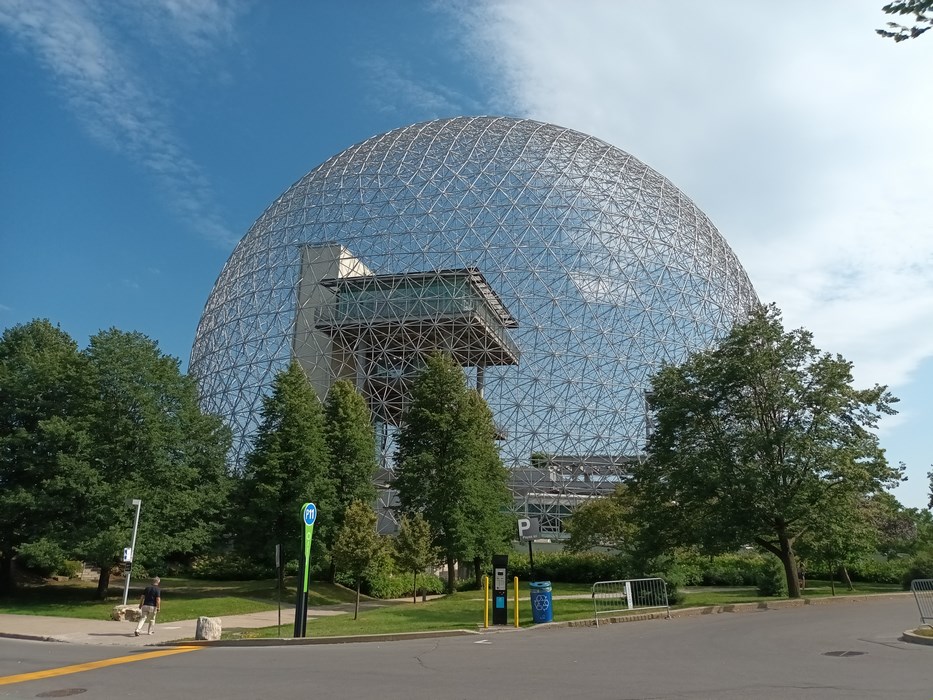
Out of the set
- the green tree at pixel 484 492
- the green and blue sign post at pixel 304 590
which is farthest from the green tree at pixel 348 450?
the green and blue sign post at pixel 304 590

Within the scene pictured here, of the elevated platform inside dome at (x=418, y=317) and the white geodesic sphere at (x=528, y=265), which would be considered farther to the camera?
the white geodesic sphere at (x=528, y=265)

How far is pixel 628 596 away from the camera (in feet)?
61.1

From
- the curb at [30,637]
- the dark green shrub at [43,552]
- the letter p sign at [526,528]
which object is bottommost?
the curb at [30,637]

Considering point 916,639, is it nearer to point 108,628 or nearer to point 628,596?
point 628,596

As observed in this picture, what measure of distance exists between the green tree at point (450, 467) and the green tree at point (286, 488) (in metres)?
3.76

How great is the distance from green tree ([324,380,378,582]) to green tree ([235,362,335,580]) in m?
1.05

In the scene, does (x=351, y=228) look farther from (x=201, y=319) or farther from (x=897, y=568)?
(x=897, y=568)

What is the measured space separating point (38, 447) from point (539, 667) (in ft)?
75.5

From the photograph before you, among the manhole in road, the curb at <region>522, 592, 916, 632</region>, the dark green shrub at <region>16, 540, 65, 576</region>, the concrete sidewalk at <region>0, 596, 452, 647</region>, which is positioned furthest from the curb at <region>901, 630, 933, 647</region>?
the dark green shrub at <region>16, 540, 65, 576</region>

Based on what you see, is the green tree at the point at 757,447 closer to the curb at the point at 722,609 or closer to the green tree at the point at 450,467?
the curb at the point at 722,609

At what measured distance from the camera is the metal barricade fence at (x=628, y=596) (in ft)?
60.5

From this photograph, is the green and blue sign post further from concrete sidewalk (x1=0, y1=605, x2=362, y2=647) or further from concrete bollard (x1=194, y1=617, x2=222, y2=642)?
concrete bollard (x1=194, y1=617, x2=222, y2=642)

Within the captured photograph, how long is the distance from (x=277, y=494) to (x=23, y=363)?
36.1ft

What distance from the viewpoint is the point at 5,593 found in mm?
27297
